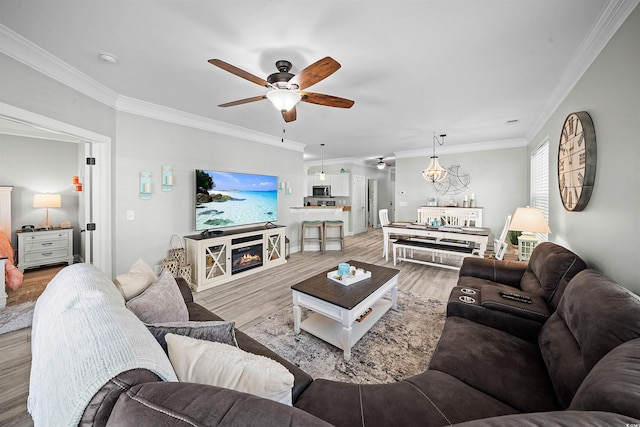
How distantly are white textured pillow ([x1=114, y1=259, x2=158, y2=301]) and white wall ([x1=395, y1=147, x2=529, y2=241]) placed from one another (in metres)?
6.24

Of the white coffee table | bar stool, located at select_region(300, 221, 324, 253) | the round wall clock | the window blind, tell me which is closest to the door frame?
the white coffee table

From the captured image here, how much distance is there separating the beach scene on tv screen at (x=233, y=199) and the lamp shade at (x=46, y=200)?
2.91 metres

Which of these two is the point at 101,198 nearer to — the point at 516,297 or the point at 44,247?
the point at 44,247

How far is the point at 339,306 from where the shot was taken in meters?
1.97

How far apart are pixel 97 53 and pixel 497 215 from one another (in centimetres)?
729

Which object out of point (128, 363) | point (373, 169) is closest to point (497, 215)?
point (373, 169)

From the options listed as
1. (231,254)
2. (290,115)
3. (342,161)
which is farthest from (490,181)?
(231,254)

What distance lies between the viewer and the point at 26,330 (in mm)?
2398

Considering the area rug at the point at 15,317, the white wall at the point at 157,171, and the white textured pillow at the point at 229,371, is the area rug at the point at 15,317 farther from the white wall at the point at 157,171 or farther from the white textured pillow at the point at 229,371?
the white textured pillow at the point at 229,371

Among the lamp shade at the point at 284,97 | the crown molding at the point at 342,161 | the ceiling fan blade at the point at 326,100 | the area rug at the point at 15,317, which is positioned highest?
the crown molding at the point at 342,161

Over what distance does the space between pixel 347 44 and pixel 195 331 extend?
230cm

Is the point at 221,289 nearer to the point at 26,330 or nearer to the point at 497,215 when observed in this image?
the point at 26,330

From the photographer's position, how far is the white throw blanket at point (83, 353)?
60 cm

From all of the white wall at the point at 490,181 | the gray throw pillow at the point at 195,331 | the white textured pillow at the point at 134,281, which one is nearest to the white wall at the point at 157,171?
the white textured pillow at the point at 134,281
